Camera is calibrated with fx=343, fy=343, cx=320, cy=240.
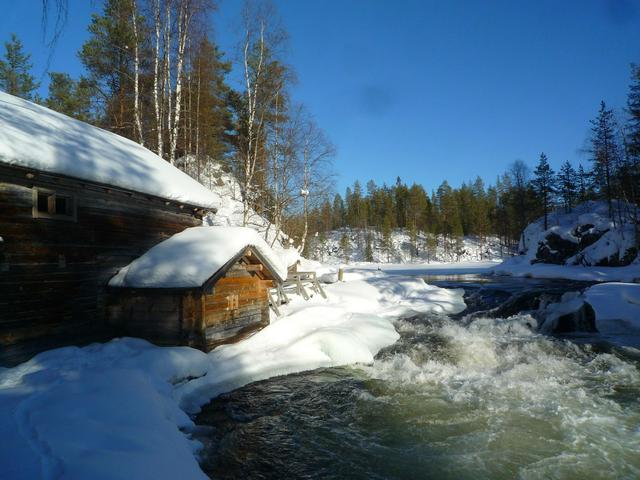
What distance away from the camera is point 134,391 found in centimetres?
532

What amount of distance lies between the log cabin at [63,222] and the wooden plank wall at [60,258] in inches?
0.8

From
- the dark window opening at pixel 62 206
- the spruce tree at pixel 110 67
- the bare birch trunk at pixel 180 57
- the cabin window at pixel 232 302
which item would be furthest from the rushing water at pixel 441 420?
the spruce tree at pixel 110 67

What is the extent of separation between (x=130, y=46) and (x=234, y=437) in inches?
777

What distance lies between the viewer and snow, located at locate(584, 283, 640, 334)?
40.2 ft

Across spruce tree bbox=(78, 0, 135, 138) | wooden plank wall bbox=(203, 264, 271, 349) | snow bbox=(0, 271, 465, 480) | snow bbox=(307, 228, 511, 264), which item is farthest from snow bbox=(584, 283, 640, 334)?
snow bbox=(307, 228, 511, 264)

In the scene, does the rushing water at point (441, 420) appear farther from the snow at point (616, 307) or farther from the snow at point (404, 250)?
the snow at point (404, 250)

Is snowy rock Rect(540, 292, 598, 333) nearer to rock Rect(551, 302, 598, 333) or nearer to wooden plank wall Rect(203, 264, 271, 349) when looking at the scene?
rock Rect(551, 302, 598, 333)

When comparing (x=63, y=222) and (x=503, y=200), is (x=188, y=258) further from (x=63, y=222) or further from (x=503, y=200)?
(x=503, y=200)

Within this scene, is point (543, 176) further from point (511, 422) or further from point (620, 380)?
point (511, 422)

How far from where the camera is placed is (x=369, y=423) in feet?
19.6

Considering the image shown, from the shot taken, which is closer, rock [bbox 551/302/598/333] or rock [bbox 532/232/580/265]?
rock [bbox 551/302/598/333]

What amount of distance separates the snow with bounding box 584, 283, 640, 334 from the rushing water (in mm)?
3325

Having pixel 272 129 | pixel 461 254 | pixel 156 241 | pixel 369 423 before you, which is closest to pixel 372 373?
pixel 369 423

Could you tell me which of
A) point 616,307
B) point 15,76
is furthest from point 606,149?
point 15,76
